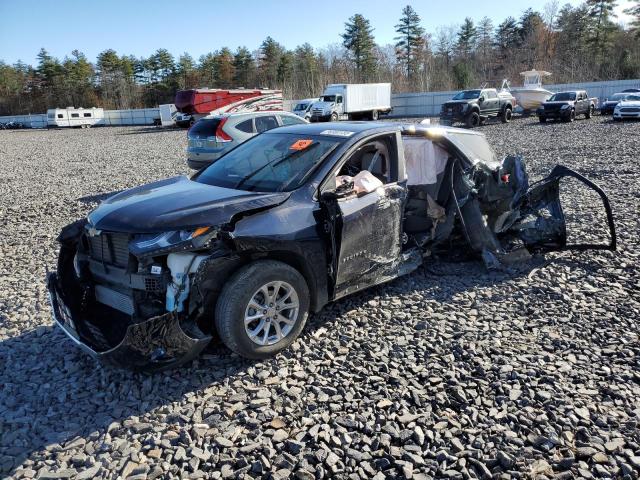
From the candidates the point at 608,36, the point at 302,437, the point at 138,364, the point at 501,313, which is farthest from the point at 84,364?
the point at 608,36

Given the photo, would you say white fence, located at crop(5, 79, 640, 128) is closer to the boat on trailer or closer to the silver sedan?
the boat on trailer

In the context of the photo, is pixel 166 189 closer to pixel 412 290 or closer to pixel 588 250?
pixel 412 290

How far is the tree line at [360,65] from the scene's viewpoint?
5578 centimetres

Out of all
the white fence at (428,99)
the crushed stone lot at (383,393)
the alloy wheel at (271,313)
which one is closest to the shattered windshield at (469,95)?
the white fence at (428,99)

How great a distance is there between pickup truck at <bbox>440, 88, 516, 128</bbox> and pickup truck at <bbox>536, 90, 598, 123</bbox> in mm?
2261

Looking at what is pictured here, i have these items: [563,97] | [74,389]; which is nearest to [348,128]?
[74,389]

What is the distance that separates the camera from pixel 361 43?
68.6 metres

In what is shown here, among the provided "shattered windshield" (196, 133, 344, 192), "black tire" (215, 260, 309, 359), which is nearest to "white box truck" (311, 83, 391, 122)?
"shattered windshield" (196, 133, 344, 192)

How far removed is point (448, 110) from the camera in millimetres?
27344

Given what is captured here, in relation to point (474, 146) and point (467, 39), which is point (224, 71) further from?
point (474, 146)

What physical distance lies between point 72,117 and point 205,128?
49459mm

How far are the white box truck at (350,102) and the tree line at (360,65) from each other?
18.2 metres

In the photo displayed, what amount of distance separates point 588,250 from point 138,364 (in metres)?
5.35

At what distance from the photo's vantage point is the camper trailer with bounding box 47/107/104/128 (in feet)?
173
